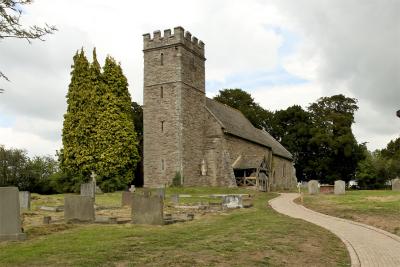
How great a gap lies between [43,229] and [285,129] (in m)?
57.4

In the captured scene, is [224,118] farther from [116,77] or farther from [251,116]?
[251,116]

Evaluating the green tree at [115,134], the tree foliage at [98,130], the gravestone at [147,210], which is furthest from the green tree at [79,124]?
the gravestone at [147,210]

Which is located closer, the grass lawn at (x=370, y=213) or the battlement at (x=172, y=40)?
the grass lawn at (x=370, y=213)

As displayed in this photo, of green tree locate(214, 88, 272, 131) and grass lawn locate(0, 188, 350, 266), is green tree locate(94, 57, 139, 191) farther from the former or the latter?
grass lawn locate(0, 188, 350, 266)

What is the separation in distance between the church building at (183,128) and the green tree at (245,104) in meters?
20.8

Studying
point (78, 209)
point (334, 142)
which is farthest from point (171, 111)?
point (334, 142)

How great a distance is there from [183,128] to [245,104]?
27.8m

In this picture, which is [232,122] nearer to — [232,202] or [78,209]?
[232,202]

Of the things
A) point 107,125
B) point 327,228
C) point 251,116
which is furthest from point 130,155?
point 327,228

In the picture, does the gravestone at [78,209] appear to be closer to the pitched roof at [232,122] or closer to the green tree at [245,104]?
the pitched roof at [232,122]

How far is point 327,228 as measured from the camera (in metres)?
15.8

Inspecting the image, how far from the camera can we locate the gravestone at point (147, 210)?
15.2m

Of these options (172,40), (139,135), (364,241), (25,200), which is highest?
(172,40)

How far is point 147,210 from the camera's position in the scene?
15336 millimetres
